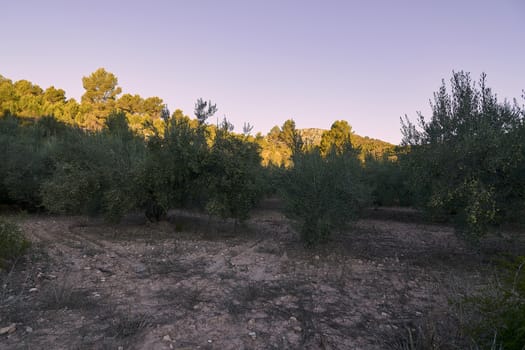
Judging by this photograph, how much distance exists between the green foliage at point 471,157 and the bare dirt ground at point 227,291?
160 centimetres

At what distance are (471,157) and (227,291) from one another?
19.8 feet

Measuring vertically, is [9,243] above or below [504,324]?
below

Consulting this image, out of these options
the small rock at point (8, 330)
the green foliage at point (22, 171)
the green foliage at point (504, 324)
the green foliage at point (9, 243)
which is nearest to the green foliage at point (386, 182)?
the green foliage at point (504, 324)

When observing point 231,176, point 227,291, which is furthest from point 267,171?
point 227,291

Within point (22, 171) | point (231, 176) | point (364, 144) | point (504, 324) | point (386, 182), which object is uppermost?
point (364, 144)

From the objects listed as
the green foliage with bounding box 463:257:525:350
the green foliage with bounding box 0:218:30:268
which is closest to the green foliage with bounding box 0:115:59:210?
the green foliage with bounding box 0:218:30:268

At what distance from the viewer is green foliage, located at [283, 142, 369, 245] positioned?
949cm

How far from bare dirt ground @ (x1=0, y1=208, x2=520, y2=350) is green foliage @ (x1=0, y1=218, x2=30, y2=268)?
0.29 m

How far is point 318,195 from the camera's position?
953cm

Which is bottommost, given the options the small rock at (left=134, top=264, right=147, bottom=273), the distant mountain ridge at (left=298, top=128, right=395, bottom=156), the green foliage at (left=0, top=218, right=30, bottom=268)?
the small rock at (left=134, top=264, right=147, bottom=273)

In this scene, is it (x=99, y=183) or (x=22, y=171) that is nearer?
(x=99, y=183)

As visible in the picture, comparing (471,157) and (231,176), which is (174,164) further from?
(471,157)

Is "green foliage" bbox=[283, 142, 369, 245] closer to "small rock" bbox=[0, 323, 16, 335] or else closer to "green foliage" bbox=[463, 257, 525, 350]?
"green foliage" bbox=[463, 257, 525, 350]

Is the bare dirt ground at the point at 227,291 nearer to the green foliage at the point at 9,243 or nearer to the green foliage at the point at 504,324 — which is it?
the green foliage at the point at 9,243
